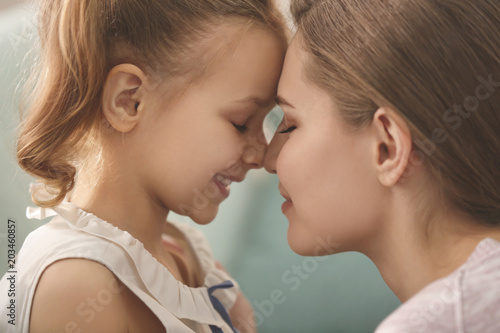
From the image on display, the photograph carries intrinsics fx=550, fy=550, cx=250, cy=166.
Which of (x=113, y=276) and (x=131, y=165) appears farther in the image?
(x=131, y=165)

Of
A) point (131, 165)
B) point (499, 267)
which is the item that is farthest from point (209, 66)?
point (499, 267)

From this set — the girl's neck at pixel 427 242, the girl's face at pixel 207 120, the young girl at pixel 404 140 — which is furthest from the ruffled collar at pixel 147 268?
the girl's neck at pixel 427 242

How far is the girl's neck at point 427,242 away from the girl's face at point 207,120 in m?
0.31

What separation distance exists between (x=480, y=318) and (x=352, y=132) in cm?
31

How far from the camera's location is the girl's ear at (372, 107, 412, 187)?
75cm

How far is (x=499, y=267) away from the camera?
0.66 meters

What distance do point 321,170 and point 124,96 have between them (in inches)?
14.1

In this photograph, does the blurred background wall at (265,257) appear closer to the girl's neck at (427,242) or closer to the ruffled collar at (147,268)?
the ruffled collar at (147,268)

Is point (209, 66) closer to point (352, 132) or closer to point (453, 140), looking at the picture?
point (352, 132)

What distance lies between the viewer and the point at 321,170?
0.84 m

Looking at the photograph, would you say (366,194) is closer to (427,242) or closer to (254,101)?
(427,242)

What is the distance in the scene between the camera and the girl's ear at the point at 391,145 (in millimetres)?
755

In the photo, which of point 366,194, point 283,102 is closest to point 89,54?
point 283,102

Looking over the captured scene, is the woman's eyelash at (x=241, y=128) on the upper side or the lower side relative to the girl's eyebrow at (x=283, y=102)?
lower
